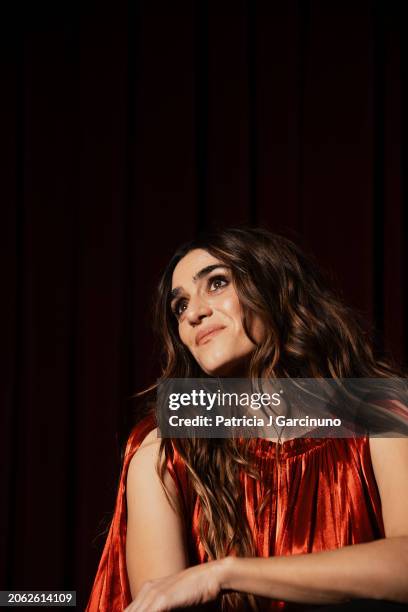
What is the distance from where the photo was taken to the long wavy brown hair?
3.59ft

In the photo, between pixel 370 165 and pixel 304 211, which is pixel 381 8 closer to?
pixel 370 165

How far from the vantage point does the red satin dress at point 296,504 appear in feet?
3.58

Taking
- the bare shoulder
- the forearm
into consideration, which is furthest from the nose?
the forearm

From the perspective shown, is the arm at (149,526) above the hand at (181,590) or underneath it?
above

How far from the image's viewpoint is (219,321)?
1142 mm

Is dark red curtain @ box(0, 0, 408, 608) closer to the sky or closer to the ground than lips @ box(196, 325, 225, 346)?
closer to the sky

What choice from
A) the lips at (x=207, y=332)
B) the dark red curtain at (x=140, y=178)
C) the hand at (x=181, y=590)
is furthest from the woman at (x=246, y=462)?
the dark red curtain at (x=140, y=178)

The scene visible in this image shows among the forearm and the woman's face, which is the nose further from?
the forearm

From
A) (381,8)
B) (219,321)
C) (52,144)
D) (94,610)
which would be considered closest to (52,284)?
(52,144)

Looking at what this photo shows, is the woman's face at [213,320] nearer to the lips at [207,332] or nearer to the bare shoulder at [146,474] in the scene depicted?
the lips at [207,332]

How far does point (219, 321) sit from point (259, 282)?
10 cm

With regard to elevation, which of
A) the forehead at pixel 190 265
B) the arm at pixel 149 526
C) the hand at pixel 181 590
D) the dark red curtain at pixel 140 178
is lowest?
the hand at pixel 181 590

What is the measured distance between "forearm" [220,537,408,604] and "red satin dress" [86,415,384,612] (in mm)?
189

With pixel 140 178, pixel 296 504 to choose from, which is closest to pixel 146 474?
pixel 296 504
